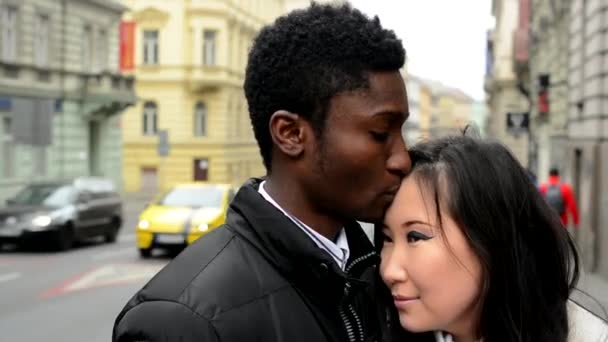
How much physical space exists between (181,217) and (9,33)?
1568cm

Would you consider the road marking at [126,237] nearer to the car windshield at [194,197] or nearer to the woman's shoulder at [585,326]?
the car windshield at [194,197]

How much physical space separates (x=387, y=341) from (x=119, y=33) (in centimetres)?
3792

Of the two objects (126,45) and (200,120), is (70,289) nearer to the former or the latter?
(126,45)

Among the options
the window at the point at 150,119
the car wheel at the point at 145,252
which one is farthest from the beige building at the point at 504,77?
the car wheel at the point at 145,252

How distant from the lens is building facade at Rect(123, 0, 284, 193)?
4916 centimetres

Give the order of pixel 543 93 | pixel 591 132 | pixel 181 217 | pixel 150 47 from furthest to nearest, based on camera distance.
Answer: pixel 150 47
pixel 543 93
pixel 181 217
pixel 591 132

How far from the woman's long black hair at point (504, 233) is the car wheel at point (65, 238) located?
17096 millimetres

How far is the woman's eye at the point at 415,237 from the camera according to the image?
7.07ft

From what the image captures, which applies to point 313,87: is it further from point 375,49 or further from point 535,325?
point 535,325

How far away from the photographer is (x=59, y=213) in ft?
61.1

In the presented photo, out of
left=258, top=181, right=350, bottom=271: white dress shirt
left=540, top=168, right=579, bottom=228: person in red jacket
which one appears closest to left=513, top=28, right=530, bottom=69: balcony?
left=540, top=168, right=579, bottom=228: person in red jacket

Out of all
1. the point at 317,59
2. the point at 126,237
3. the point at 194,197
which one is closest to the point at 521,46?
the point at 126,237

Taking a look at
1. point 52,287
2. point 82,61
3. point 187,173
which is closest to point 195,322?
point 52,287

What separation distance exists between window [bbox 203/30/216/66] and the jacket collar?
161 feet
